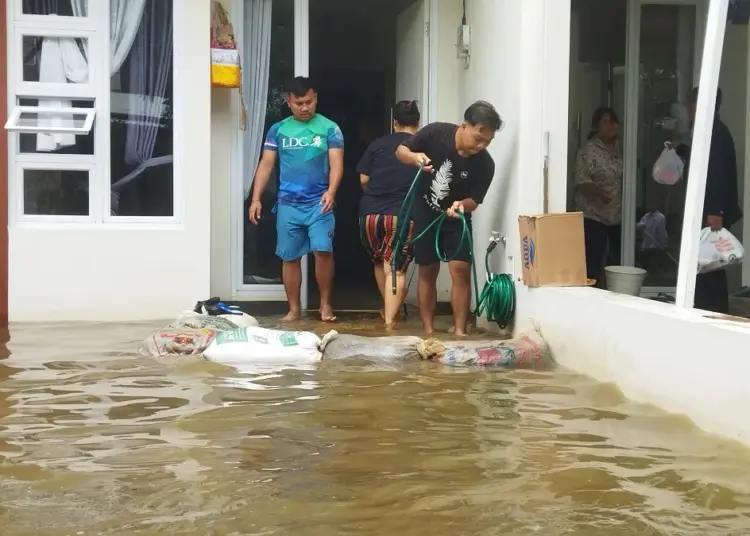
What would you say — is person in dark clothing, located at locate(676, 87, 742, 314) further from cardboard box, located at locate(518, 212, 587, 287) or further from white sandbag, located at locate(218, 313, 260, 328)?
white sandbag, located at locate(218, 313, 260, 328)

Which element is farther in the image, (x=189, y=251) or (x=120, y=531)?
(x=189, y=251)

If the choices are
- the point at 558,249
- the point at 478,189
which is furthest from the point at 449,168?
the point at 558,249

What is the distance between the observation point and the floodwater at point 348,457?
2.41 meters

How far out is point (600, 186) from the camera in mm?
6754

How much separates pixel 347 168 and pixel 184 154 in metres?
4.92

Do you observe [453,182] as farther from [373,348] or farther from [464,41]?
[464,41]

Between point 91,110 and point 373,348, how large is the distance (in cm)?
281

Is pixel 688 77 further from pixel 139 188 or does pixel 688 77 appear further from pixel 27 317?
pixel 27 317

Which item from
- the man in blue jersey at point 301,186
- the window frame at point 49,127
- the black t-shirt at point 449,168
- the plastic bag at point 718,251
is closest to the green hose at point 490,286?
the black t-shirt at point 449,168

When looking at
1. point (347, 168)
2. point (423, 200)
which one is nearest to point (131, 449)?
point (423, 200)

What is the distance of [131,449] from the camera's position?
10.0 ft

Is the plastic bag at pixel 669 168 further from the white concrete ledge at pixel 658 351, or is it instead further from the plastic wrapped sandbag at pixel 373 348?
the plastic wrapped sandbag at pixel 373 348

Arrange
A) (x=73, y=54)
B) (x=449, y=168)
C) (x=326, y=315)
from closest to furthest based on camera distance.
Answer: (x=449, y=168) → (x=73, y=54) → (x=326, y=315)

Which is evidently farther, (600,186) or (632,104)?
(632,104)
